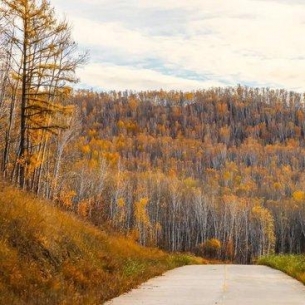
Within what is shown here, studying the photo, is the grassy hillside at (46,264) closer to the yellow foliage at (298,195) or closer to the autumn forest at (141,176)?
the autumn forest at (141,176)

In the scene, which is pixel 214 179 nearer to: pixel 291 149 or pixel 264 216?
pixel 291 149

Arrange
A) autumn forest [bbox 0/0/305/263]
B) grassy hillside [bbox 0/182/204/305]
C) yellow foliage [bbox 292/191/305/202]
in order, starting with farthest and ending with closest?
yellow foliage [bbox 292/191/305/202]
autumn forest [bbox 0/0/305/263]
grassy hillside [bbox 0/182/204/305]

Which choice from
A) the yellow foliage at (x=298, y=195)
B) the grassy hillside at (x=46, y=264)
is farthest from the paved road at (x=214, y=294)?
the yellow foliage at (x=298, y=195)

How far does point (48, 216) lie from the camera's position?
16203 millimetres

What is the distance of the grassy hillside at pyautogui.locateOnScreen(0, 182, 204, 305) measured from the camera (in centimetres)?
1089

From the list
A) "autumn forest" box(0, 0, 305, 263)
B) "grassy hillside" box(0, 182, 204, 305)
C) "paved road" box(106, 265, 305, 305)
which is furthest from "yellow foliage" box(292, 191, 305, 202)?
"paved road" box(106, 265, 305, 305)

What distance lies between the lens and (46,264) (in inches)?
538

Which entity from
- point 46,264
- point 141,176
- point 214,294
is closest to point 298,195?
point 141,176

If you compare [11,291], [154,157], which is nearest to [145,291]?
[11,291]

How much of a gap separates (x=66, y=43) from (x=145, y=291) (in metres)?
19.6

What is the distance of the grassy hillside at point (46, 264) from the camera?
35.7ft

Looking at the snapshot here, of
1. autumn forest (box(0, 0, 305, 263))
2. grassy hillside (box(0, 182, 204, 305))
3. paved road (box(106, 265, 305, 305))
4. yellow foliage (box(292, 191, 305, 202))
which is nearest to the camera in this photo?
grassy hillside (box(0, 182, 204, 305))

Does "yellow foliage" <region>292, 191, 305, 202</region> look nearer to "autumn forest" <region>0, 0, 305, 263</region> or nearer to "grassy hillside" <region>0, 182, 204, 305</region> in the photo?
"autumn forest" <region>0, 0, 305, 263</region>

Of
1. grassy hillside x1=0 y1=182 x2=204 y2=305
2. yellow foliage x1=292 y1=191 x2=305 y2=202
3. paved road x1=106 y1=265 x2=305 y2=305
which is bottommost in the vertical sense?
paved road x1=106 y1=265 x2=305 y2=305
